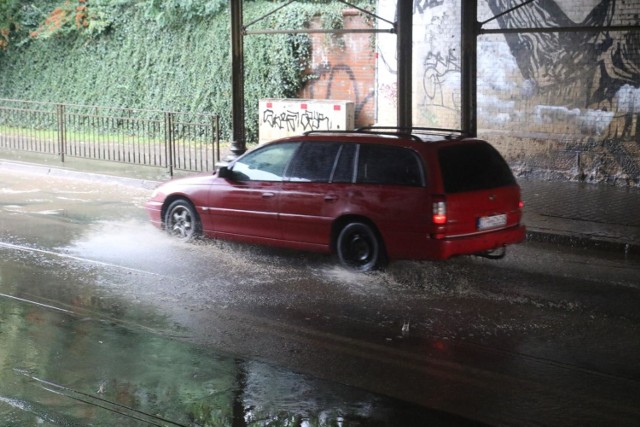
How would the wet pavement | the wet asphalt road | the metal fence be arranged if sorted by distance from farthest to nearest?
the metal fence → the wet pavement → the wet asphalt road

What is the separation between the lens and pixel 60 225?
44.1 ft

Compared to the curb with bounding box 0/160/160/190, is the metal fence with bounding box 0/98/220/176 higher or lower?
higher

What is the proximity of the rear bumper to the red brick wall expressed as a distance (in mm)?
11871

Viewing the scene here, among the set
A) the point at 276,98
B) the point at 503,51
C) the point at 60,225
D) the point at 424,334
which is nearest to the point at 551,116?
the point at 503,51

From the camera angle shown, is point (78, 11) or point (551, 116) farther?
point (78, 11)

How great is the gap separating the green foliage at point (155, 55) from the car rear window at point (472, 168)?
12.7 meters

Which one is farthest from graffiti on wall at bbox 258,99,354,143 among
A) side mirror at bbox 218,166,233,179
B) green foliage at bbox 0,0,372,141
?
side mirror at bbox 218,166,233,179

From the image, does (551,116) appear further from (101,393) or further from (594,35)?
(101,393)

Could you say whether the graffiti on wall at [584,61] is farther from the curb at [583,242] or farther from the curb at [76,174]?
the curb at [76,174]

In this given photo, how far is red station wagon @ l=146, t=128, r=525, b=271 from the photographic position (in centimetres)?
977

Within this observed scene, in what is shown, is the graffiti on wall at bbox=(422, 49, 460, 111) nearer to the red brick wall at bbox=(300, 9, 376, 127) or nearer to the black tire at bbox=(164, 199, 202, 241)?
the red brick wall at bbox=(300, 9, 376, 127)

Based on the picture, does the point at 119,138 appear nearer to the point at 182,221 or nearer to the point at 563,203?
the point at 182,221

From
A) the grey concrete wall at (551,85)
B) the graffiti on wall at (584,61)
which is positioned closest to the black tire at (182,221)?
the grey concrete wall at (551,85)

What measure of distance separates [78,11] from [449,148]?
19960mm
